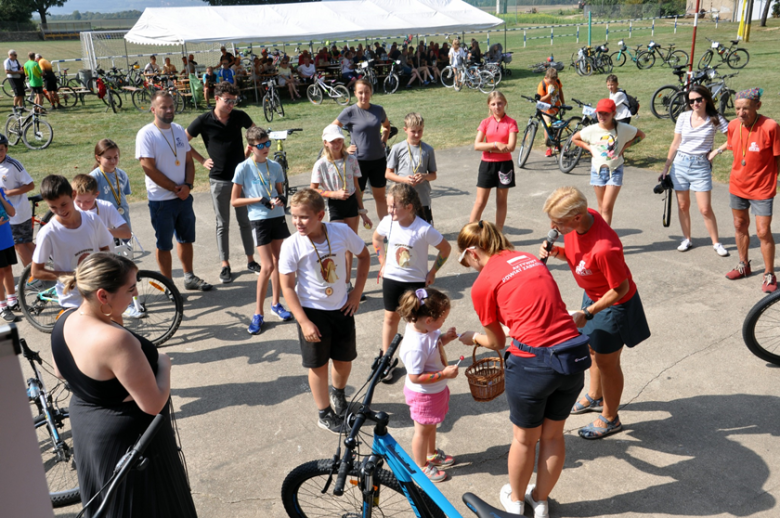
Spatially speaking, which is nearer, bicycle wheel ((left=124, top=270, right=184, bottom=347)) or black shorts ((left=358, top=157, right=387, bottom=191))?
bicycle wheel ((left=124, top=270, right=184, bottom=347))

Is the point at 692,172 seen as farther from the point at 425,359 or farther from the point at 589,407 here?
the point at 425,359

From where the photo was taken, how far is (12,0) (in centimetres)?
6862

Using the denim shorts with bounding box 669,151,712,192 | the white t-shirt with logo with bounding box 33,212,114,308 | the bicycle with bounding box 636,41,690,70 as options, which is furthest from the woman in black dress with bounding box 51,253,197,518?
the bicycle with bounding box 636,41,690,70

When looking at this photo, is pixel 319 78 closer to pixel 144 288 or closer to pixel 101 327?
pixel 144 288

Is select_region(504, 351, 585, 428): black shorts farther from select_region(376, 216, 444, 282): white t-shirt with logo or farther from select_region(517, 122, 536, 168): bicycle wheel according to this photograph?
select_region(517, 122, 536, 168): bicycle wheel

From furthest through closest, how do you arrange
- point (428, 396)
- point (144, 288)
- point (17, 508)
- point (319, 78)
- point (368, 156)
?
point (319, 78) < point (368, 156) < point (144, 288) < point (428, 396) < point (17, 508)

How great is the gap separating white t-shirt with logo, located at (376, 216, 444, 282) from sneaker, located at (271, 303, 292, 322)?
5.71ft

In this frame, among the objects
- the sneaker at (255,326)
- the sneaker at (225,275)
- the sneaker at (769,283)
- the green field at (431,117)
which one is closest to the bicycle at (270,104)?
the green field at (431,117)

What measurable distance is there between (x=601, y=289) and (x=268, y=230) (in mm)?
3374

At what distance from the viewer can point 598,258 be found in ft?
12.1

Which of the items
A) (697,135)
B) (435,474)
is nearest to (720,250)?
(697,135)

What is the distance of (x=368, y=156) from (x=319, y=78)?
50.6 feet

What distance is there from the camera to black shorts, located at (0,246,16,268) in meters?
6.18

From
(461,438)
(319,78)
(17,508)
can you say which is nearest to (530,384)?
(461,438)
